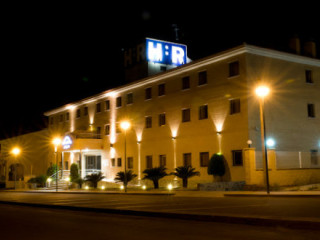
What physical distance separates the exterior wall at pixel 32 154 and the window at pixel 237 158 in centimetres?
3066

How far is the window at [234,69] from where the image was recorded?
30172mm

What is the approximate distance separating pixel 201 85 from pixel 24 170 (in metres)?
37.2

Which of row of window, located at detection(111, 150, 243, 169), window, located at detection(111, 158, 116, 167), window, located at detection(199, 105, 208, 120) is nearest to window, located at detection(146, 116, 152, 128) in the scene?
row of window, located at detection(111, 150, 243, 169)

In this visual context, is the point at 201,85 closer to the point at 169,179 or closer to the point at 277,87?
the point at 277,87

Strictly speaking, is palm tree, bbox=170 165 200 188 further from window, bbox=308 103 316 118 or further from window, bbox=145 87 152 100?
window, bbox=145 87 152 100

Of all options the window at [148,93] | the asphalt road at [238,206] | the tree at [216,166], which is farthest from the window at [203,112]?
the asphalt road at [238,206]

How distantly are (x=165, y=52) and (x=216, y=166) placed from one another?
2111 cm

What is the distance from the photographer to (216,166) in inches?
1169

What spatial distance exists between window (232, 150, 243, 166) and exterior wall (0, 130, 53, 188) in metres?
30.7

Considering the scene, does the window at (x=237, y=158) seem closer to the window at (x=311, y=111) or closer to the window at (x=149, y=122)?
the window at (x=311, y=111)

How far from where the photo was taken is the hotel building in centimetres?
2884

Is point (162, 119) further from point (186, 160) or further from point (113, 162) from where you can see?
point (113, 162)

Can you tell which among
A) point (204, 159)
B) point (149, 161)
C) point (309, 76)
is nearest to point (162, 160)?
point (149, 161)

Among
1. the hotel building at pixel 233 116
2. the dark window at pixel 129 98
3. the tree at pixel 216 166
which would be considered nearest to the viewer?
the hotel building at pixel 233 116
